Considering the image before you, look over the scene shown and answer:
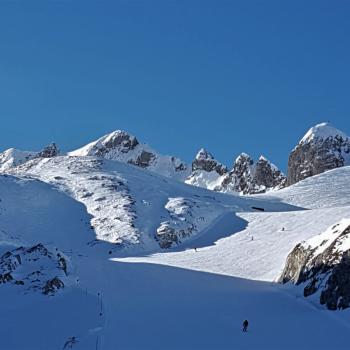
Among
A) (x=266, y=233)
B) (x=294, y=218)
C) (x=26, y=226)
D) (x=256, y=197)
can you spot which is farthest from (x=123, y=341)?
(x=256, y=197)

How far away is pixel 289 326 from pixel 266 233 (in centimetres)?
3853

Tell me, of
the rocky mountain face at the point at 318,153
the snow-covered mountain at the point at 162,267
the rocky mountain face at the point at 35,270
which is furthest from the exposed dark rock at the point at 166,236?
the rocky mountain face at the point at 318,153

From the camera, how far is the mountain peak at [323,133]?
171500 mm

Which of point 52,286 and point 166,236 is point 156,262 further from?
point 52,286

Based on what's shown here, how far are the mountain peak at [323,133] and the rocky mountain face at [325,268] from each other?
127258mm

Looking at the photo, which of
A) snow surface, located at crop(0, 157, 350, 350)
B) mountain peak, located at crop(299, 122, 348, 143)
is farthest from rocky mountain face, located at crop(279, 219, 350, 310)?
mountain peak, located at crop(299, 122, 348, 143)

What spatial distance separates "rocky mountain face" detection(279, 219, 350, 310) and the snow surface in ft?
3.19

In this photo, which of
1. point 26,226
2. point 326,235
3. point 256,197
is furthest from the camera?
point 256,197

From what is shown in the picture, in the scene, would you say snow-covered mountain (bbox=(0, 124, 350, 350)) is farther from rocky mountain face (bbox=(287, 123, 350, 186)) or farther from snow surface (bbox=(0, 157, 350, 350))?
rocky mountain face (bbox=(287, 123, 350, 186))

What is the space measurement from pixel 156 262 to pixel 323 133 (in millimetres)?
119226

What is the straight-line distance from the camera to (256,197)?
118 meters

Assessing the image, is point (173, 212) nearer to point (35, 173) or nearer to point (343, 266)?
point (35, 173)

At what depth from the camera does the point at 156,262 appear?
204 feet

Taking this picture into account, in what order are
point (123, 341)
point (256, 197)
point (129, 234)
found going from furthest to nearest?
point (256, 197) < point (129, 234) < point (123, 341)
